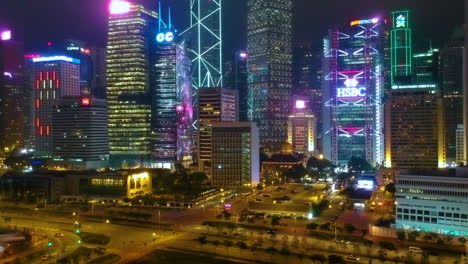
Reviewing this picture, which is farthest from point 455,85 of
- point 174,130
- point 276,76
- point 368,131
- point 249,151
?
point 174,130

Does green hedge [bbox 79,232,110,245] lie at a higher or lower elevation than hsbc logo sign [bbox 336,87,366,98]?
lower

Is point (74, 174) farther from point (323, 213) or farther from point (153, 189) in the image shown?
point (323, 213)

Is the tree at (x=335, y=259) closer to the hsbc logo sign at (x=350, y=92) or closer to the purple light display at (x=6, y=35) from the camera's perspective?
the hsbc logo sign at (x=350, y=92)

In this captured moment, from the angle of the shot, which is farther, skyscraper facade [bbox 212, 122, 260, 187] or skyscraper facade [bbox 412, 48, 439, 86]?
skyscraper facade [bbox 412, 48, 439, 86]

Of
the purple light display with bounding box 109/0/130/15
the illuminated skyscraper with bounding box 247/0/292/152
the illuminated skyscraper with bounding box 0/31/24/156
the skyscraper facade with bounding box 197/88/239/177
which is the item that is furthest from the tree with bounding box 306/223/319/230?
the illuminated skyscraper with bounding box 0/31/24/156

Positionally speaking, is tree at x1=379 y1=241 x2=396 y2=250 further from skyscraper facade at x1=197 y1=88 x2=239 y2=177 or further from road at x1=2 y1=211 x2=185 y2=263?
skyscraper facade at x1=197 y1=88 x2=239 y2=177

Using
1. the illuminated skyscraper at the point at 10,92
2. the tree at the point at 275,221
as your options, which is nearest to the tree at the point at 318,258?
the tree at the point at 275,221
